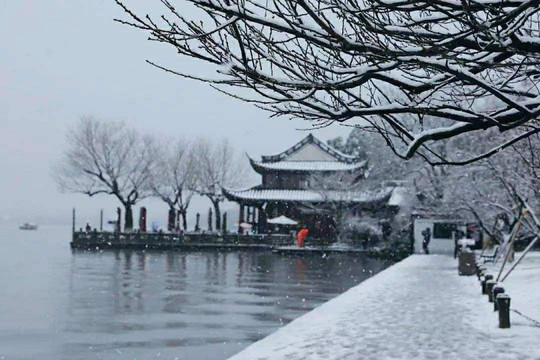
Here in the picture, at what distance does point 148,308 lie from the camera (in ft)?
→ 52.4

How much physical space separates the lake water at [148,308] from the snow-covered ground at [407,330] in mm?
1197

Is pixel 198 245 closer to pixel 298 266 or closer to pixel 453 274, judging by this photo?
pixel 298 266

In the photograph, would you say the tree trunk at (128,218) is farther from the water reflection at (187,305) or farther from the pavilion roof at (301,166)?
the water reflection at (187,305)

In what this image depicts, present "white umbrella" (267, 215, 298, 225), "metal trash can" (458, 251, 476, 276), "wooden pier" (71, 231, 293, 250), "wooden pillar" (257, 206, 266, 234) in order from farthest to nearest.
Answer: "wooden pillar" (257, 206, 266, 234)
"white umbrella" (267, 215, 298, 225)
"wooden pier" (71, 231, 293, 250)
"metal trash can" (458, 251, 476, 276)

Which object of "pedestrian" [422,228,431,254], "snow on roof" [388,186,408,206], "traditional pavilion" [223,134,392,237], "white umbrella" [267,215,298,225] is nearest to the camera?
"pedestrian" [422,228,431,254]

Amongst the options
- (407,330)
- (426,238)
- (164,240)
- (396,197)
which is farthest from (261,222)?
(407,330)

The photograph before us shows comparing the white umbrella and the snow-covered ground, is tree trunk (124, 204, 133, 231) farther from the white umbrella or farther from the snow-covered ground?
the snow-covered ground

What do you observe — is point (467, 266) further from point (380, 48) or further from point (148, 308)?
point (380, 48)

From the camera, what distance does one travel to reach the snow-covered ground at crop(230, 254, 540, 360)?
29.5 ft

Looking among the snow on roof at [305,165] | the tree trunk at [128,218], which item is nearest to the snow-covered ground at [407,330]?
the snow on roof at [305,165]

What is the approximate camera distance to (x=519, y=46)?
18.3ft

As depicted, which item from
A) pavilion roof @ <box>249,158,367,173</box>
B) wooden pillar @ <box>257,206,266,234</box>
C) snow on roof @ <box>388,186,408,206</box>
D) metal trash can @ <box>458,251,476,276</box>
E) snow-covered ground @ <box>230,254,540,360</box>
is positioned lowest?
snow-covered ground @ <box>230,254,540,360</box>

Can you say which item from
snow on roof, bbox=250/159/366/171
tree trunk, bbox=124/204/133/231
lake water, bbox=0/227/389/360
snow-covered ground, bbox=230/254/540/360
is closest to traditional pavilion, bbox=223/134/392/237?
snow on roof, bbox=250/159/366/171

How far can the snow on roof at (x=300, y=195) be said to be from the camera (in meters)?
51.7
